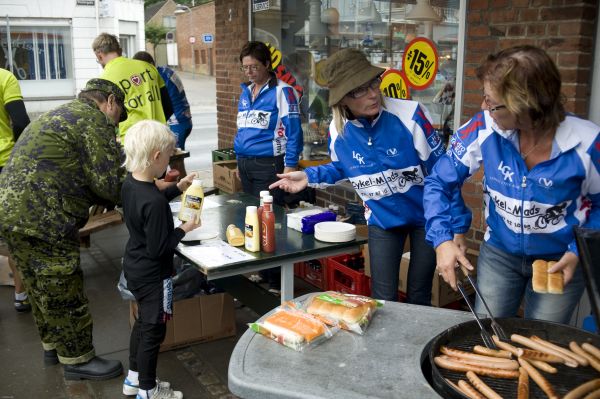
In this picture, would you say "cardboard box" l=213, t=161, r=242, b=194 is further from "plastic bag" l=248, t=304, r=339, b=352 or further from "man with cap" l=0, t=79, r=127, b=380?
"plastic bag" l=248, t=304, r=339, b=352

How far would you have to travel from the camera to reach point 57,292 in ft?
12.0

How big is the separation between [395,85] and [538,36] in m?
1.74

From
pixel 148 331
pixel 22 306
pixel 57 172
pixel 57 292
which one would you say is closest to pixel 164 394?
pixel 148 331

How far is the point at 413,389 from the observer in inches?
71.7

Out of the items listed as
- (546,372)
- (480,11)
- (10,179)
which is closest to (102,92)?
(10,179)

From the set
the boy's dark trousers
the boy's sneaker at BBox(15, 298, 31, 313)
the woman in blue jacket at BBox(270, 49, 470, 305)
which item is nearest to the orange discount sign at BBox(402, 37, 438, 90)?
the woman in blue jacket at BBox(270, 49, 470, 305)

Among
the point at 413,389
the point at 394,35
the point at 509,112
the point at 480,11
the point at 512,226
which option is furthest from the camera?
the point at 394,35

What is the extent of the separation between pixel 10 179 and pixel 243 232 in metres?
1.37

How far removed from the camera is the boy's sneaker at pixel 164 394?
139 inches

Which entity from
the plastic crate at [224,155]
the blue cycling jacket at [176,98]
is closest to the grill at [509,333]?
the blue cycling jacket at [176,98]

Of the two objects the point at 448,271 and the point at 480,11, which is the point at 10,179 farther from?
the point at 480,11

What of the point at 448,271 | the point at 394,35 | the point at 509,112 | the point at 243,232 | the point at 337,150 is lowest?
the point at 243,232

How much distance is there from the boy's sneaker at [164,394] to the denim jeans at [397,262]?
137 cm

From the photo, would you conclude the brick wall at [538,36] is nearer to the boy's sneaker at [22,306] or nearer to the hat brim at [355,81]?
the hat brim at [355,81]
